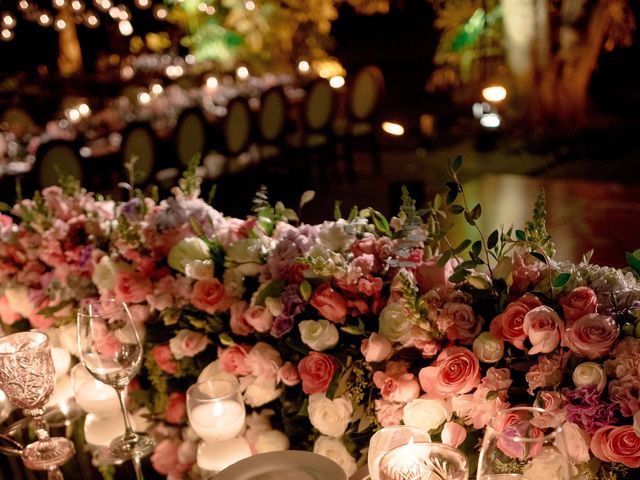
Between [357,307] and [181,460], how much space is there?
472 mm

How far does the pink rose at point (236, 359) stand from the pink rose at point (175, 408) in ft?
0.50

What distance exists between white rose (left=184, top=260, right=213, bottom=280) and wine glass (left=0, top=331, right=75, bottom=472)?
1.09 ft

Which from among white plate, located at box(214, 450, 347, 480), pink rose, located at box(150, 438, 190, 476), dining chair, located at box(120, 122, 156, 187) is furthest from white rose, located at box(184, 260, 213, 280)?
dining chair, located at box(120, 122, 156, 187)

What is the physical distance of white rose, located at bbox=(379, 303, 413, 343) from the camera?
1373 millimetres

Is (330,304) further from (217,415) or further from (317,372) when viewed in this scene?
(217,415)

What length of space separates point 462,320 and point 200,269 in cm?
62

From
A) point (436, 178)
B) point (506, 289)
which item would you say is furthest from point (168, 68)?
point (506, 289)

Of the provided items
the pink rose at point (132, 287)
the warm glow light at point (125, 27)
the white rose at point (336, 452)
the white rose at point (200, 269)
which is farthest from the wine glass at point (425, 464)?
the warm glow light at point (125, 27)

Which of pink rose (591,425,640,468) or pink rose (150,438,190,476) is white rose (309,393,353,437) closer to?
pink rose (150,438,190,476)

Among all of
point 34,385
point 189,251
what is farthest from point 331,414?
point 34,385

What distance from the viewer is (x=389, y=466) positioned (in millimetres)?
1045

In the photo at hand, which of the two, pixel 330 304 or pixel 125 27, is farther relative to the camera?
pixel 125 27

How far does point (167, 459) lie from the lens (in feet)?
5.00

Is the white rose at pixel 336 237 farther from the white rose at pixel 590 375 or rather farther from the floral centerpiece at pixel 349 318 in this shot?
the white rose at pixel 590 375
